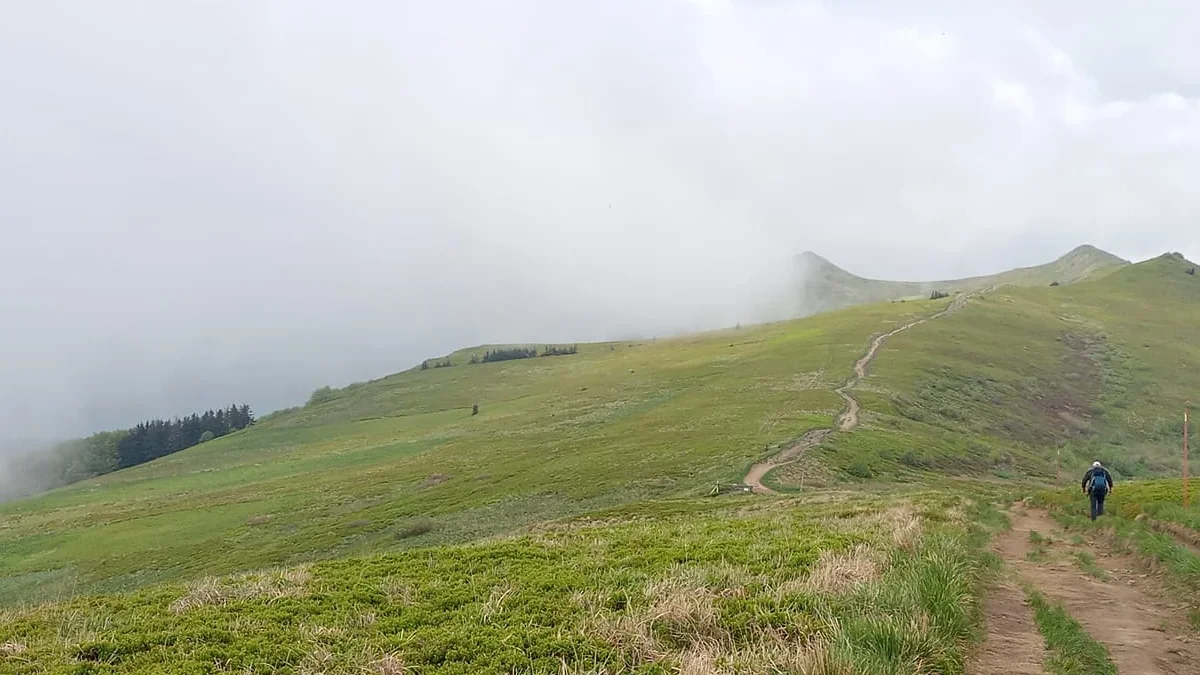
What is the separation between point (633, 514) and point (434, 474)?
37.3 metres

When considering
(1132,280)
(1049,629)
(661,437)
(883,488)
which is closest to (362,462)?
(661,437)

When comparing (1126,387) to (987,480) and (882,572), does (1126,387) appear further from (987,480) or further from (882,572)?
(882,572)

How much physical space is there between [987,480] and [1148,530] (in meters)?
33.5

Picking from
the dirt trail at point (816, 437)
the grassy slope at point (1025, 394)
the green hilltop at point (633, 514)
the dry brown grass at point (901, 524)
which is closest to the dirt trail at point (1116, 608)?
the green hilltop at point (633, 514)

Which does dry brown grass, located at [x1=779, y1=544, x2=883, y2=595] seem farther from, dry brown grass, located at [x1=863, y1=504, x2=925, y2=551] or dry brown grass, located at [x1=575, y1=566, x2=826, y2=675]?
dry brown grass, located at [x1=863, y1=504, x2=925, y2=551]

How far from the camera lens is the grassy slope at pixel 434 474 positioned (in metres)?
47.0

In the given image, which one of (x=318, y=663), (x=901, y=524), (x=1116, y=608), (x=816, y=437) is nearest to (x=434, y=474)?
(x=816, y=437)

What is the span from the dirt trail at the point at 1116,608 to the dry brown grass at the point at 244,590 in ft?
41.3

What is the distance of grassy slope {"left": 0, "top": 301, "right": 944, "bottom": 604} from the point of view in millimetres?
46969

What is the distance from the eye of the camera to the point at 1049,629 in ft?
36.1

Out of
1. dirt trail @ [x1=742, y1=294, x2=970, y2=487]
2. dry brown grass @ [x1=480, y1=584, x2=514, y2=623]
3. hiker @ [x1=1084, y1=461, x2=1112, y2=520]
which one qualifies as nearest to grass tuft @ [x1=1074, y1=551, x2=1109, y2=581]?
hiker @ [x1=1084, y1=461, x2=1112, y2=520]

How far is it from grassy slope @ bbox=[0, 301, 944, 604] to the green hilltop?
0.54m

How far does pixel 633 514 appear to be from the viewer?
36.6 metres

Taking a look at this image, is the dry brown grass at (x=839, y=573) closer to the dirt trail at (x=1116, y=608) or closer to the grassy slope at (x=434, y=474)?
the dirt trail at (x=1116, y=608)
